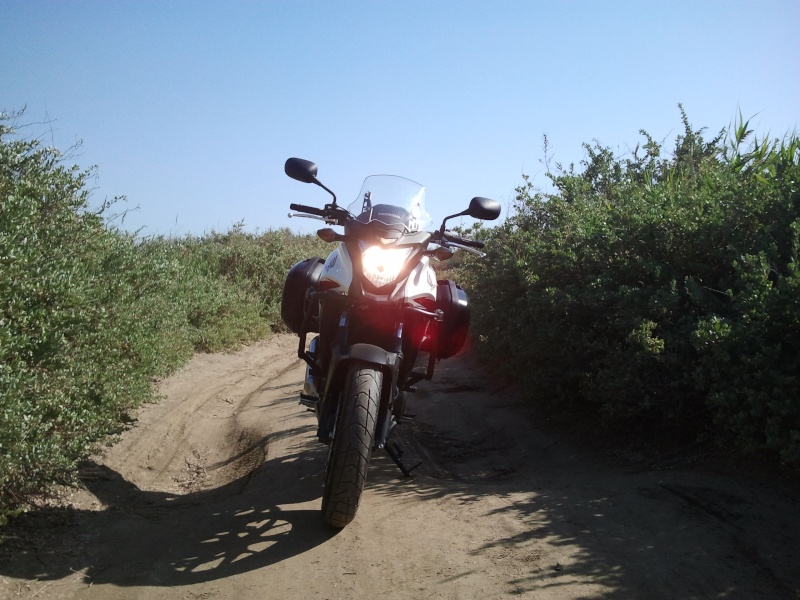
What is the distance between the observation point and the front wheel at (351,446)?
12.5 ft

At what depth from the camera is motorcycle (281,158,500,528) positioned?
3887 millimetres

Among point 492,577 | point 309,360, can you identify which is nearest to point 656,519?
point 492,577

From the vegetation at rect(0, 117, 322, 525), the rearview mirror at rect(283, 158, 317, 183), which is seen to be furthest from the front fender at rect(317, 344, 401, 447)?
the vegetation at rect(0, 117, 322, 525)

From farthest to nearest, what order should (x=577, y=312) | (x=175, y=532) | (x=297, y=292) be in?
(x=577, y=312), (x=297, y=292), (x=175, y=532)

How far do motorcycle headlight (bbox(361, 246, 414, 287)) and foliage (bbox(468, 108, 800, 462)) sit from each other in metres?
1.98

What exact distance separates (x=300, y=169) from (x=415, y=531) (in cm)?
234

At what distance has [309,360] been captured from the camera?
182 inches

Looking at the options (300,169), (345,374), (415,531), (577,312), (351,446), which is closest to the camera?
(351,446)

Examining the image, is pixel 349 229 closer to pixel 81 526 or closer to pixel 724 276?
pixel 81 526

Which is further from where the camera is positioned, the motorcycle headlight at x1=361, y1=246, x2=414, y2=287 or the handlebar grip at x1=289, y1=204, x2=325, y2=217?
the handlebar grip at x1=289, y1=204, x2=325, y2=217

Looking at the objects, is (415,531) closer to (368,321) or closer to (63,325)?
(368,321)

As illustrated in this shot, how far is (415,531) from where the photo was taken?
13.4 feet

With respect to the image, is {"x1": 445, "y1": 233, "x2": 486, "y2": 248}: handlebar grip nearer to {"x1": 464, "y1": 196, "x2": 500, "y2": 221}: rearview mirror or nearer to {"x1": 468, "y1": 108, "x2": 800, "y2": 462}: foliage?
{"x1": 464, "y1": 196, "x2": 500, "y2": 221}: rearview mirror

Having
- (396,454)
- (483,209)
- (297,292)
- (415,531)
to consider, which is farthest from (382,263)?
(415,531)
